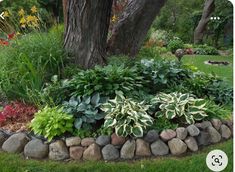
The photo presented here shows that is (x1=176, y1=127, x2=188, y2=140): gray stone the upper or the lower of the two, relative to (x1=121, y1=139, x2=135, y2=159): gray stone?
upper

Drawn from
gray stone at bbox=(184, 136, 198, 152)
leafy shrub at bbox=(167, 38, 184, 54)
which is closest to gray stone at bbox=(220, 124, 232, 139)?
gray stone at bbox=(184, 136, 198, 152)

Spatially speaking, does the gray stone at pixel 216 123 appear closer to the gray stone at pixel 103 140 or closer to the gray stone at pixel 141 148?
the gray stone at pixel 141 148

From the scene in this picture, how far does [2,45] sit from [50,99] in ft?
5.30

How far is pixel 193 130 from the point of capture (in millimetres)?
3227

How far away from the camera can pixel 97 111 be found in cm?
332

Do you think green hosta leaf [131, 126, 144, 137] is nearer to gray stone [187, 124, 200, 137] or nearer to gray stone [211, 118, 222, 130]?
gray stone [187, 124, 200, 137]

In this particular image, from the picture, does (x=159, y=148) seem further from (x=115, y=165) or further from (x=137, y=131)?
(x=115, y=165)

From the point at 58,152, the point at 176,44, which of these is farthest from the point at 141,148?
the point at 176,44

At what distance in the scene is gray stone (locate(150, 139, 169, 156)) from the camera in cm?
311

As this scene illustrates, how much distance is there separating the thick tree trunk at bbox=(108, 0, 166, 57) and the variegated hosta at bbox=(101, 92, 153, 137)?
182 centimetres

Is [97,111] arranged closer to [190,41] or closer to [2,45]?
[2,45]

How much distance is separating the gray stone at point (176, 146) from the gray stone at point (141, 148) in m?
0.24

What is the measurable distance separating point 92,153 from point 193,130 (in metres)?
1.04

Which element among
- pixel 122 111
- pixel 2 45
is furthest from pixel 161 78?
pixel 2 45
